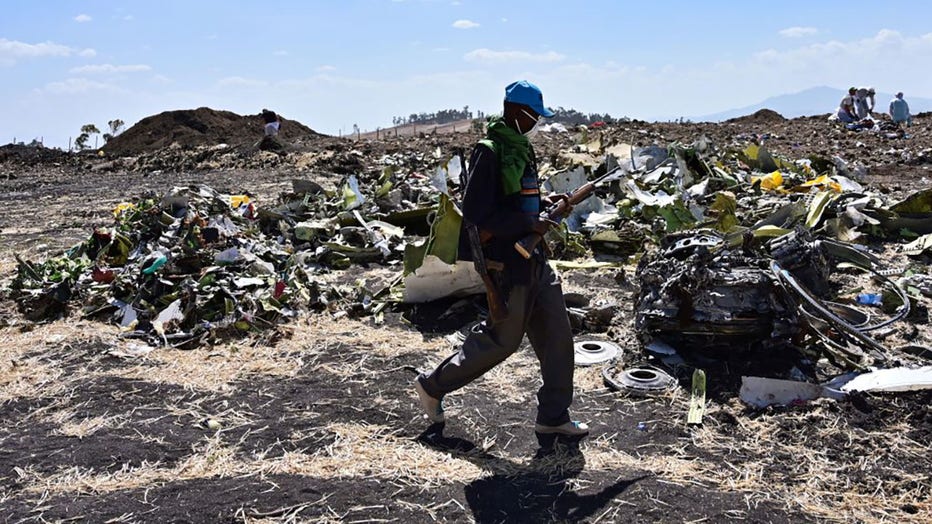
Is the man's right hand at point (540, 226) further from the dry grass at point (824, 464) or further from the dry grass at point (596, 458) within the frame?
the dry grass at point (824, 464)

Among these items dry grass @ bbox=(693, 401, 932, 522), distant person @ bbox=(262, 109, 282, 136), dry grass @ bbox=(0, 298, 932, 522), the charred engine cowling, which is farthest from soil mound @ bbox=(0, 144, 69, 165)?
dry grass @ bbox=(693, 401, 932, 522)

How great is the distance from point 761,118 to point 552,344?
24.2m

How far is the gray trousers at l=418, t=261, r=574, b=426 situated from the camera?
3506 mm

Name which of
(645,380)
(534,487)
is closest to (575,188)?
(645,380)

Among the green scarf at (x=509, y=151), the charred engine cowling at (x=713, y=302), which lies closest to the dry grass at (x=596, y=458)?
the charred engine cowling at (x=713, y=302)

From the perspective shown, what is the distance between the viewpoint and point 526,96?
3.40 m

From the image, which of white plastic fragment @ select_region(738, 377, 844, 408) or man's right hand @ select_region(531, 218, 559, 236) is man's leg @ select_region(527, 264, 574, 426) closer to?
man's right hand @ select_region(531, 218, 559, 236)

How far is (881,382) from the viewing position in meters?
4.03

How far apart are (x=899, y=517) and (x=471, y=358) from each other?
1896 millimetres

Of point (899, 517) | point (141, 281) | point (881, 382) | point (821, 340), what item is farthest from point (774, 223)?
point (141, 281)

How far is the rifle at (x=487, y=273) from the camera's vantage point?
344 centimetres

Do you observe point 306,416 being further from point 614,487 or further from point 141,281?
point 141,281

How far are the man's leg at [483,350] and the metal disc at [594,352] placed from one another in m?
1.29

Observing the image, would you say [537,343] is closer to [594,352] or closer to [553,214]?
[553,214]
